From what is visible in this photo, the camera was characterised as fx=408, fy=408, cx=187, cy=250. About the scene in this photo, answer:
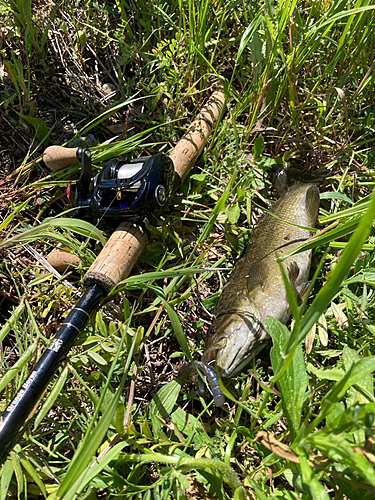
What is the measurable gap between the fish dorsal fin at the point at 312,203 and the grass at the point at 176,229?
81mm

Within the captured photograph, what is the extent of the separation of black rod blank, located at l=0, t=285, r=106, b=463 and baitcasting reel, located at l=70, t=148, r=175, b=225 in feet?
1.61

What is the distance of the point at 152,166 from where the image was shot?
93.0 inches

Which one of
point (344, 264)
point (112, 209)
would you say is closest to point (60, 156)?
point (112, 209)

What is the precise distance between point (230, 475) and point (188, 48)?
274 cm

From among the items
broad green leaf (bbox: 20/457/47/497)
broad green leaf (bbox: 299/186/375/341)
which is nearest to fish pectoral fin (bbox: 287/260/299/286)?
broad green leaf (bbox: 299/186/375/341)

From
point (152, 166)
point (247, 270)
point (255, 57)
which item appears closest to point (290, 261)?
point (247, 270)

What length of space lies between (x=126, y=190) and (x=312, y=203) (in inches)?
48.7

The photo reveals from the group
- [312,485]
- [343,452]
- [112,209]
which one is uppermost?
[112,209]

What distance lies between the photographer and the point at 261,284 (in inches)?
95.3

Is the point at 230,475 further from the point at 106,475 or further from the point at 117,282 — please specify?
the point at 117,282

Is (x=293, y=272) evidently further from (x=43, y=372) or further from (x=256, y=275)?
(x=43, y=372)

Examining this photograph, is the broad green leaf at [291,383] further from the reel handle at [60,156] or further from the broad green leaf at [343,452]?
the reel handle at [60,156]

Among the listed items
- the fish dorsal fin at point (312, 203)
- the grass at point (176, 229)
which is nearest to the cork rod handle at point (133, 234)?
the grass at point (176, 229)

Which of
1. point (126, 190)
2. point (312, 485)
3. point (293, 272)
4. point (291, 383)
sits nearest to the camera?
point (312, 485)
